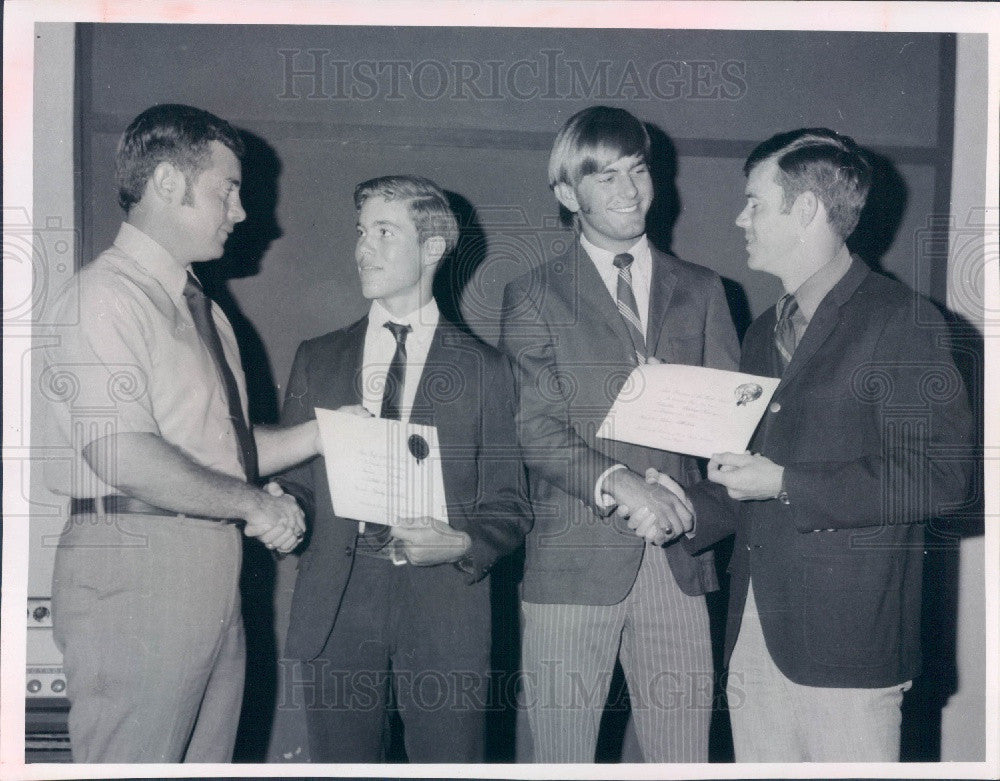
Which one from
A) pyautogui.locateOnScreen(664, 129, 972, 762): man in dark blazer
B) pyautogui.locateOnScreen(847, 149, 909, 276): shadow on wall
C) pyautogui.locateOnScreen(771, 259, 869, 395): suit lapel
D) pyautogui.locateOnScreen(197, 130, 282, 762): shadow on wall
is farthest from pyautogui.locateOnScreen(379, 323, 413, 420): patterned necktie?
pyautogui.locateOnScreen(847, 149, 909, 276): shadow on wall

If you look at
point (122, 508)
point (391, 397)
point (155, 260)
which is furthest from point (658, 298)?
point (122, 508)

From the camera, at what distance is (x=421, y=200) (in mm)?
2305

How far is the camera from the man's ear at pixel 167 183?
7.29ft

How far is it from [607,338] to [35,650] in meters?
1.52

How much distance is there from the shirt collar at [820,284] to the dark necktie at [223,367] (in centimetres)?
130

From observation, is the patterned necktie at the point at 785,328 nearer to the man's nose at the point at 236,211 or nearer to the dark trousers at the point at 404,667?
the dark trousers at the point at 404,667

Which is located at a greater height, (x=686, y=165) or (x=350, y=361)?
(x=686, y=165)

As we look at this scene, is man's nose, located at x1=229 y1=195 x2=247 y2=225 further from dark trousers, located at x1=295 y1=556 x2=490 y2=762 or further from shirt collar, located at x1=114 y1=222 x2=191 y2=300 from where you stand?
dark trousers, located at x1=295 y1=556 x2=490 y2=762

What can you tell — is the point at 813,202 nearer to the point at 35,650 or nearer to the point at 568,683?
the point at 568,683

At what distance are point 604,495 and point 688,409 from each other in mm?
267

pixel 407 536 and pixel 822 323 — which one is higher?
pixel 822 323

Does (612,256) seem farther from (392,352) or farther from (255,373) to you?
(255,373)

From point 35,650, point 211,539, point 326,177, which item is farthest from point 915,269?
point 35,650

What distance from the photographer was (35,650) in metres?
2.27
